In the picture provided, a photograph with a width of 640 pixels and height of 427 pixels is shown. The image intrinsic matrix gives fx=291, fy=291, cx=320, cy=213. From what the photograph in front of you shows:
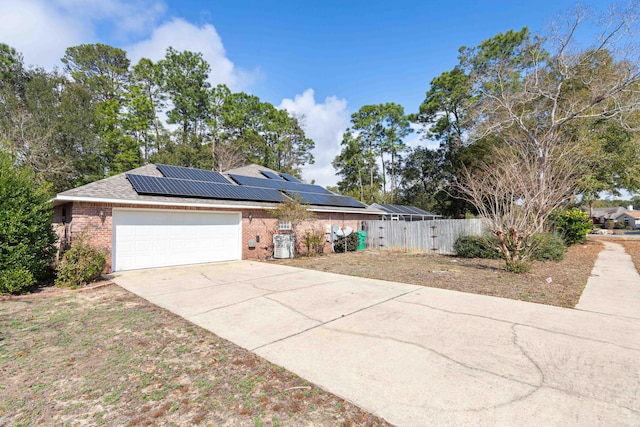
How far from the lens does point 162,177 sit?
12.1 meters

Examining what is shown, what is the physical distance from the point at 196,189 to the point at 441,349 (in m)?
10.6

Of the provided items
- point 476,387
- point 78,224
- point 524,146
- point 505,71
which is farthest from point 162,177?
point 505,71

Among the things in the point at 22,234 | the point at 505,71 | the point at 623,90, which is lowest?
the point at 22,234

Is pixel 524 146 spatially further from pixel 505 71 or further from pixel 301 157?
pixel 301 157

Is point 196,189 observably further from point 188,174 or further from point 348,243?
point 348,243

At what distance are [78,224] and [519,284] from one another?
12519 mm

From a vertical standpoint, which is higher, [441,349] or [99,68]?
[99,68]

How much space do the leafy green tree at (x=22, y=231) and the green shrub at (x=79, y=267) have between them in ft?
1.34

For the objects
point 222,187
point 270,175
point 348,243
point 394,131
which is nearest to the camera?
point 222,187

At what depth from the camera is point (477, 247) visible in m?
12.6

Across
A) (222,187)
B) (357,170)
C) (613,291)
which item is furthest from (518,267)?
(357,170)

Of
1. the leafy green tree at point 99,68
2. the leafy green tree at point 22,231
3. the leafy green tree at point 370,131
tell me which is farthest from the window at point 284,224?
the leafy green tree at point 370,131

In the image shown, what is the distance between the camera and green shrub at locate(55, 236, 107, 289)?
7.14m

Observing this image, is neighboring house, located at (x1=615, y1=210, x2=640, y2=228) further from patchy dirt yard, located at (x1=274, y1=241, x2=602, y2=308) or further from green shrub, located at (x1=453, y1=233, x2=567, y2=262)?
patchy dirt yard, located at (x1=274, y1=241, x2=602, y2=308)
